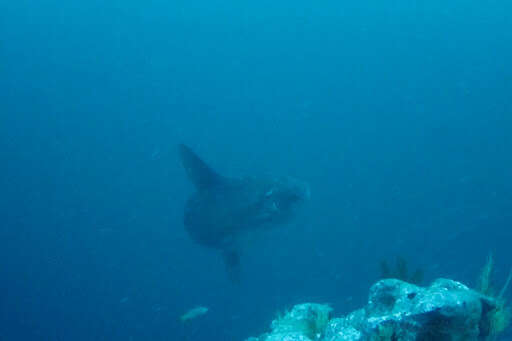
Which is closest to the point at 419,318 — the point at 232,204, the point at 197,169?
the point at 232,204

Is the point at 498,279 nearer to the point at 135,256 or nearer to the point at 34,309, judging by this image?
A: the point at 135,256

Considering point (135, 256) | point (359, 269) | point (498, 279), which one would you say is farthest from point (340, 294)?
point (135, 256)

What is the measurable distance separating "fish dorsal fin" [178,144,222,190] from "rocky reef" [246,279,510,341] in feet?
23.3

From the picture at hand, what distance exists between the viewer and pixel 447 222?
19.7m

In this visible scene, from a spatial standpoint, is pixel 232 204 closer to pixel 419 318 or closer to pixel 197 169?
pixel 197 169

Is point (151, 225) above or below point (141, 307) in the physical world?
above

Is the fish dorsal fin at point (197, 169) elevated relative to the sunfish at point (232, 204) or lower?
elevated

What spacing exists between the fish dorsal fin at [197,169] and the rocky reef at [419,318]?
7.09 metres

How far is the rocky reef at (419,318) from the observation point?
4.61 metres

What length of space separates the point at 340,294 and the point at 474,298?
13179mm

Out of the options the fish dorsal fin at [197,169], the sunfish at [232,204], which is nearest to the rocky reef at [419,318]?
the sunfish at [232,204]

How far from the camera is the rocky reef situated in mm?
4609

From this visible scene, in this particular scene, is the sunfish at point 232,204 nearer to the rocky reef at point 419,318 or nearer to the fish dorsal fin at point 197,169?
the fish dorsal fin at point 197,169

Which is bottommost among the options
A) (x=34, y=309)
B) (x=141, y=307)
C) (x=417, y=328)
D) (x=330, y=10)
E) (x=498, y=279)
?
(x=417, y=328)
